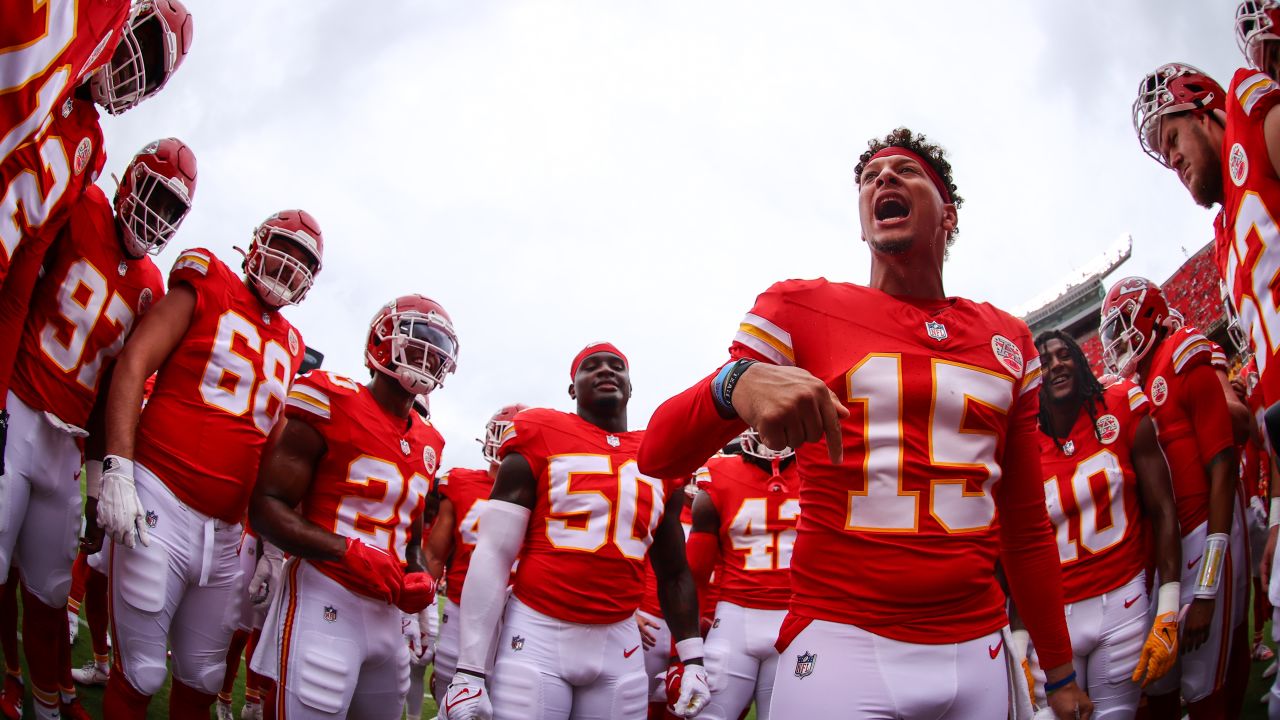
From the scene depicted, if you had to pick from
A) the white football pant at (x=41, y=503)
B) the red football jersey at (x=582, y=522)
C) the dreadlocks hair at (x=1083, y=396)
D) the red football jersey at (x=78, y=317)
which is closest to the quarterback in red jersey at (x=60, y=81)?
the red football jersey at (x=78, y=317)

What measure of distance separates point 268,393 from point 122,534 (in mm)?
1041

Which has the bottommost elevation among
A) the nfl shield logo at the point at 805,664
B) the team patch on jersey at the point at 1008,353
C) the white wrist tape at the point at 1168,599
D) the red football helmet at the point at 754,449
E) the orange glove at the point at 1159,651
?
the nfl shield logo at the point at 805,664

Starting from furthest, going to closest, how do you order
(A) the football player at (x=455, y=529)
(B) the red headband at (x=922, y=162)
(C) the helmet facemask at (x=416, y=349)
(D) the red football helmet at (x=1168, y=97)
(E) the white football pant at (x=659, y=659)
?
(A) the football player at (x=455, y=529) → (E) the white football pant at (x=659, y=659) → (C) the helmet facemask at (x=416, y=349) → (D) the red football helmet at (x=1168, y=97) → (B) the red headband at (x=922, y=162)

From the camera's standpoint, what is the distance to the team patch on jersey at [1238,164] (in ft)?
8.48

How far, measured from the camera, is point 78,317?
371 cm

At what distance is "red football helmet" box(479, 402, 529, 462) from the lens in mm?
7910

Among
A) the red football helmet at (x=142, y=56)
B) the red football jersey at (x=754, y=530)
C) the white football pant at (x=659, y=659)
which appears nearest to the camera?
the red football helmet at (x=142, y=56)

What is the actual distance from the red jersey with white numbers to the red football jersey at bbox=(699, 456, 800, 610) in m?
3.00

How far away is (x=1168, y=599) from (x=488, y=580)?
3233mm

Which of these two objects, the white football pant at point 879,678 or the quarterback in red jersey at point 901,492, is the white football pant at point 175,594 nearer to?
the quarterback in red jersey at point 901,492

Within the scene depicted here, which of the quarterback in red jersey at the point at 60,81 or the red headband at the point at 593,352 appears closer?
the quarterback in red jersey at the point at 60,81

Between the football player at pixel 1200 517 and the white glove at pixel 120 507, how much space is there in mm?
4666

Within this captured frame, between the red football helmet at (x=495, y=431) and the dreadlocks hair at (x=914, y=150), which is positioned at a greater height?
the red football helmet at (x=495, y=431)

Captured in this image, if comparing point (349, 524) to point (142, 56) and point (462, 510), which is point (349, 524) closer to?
point (142, 56)
